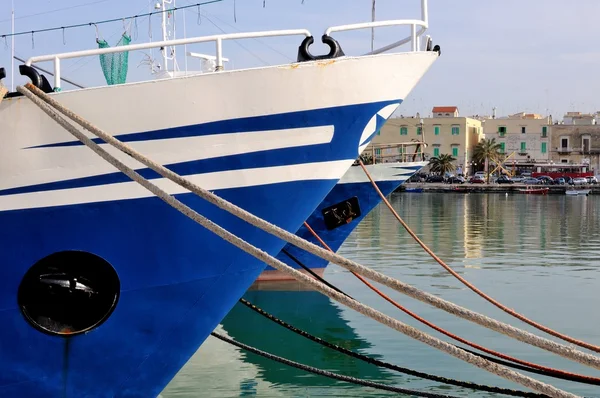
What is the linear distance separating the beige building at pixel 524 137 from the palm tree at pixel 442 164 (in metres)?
8.15

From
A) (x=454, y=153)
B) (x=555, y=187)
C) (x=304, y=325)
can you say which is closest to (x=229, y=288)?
(x=304, y=325)

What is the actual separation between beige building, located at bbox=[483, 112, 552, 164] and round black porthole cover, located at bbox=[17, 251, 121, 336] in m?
95.0

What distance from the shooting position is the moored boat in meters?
6.57

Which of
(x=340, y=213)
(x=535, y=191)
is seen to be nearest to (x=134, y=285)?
(x=340, y=213)

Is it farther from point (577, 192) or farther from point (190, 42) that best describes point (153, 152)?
point (577, 192)

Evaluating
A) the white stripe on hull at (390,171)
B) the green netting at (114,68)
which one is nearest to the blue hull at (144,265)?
the green netting at (114,68)

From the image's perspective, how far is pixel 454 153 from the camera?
94000 mm

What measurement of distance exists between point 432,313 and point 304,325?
2.24 m

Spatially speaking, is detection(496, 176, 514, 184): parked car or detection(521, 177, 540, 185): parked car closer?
detection(521, 177, 540, 185): parked car

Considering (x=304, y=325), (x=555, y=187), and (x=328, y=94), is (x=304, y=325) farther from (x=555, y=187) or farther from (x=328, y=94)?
(x=555, y=187)

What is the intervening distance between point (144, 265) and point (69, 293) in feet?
2.06

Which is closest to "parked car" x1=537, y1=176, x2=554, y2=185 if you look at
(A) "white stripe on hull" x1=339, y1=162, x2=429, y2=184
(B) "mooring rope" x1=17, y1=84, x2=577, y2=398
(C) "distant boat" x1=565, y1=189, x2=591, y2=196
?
(C) "distant boat" x1=565, y1=189, x2=591, y2=196

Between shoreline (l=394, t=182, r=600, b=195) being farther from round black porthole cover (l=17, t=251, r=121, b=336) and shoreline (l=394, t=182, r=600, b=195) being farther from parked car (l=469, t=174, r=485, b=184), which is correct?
round black porthole cover (l=17, t=251, r=121, b=336)

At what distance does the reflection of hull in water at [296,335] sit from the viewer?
11258mm
